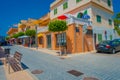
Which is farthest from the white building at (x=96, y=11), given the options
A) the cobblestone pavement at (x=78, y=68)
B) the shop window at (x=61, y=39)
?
the cobblestone pavement at (x=78, y=68)

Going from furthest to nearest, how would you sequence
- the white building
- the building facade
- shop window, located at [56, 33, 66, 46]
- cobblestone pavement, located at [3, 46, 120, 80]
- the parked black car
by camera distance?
the white building
shop window, located at [56, 33, 66, 46]
the building facade
the parked black car
cobblestone pavement, located at [3, 46, 120, 80]

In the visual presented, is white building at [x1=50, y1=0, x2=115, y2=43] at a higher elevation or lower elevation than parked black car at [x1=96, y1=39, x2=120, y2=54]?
higher

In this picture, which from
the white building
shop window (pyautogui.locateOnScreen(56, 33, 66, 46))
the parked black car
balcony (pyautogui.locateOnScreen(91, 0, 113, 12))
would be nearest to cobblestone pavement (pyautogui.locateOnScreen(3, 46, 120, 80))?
the parked black car

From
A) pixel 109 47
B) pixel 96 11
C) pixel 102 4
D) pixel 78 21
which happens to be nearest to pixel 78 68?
pixel 109 47

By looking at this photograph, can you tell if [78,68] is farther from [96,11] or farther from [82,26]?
[96,11]

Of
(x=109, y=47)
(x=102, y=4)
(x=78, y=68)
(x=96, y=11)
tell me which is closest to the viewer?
(x=78, y=68)

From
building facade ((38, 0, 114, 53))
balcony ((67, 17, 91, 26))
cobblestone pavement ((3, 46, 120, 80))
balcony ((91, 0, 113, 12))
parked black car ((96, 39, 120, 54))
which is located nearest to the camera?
cobblestone pavement ((3, 46, 120, 80))

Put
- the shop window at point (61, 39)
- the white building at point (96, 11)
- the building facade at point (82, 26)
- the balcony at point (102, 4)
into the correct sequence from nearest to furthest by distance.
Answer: the building facade at point (82, 26) < the shop window at point (61, 39) < the white building at point (96, 11) < the balcony at point (102, 4)

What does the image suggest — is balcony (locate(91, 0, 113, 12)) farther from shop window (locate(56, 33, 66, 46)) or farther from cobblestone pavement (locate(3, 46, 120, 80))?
cobblestone pavement (locate(3, 46, 120, 80))

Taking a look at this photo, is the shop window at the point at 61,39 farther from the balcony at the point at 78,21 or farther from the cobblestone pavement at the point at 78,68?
the cobblestone pavement at the point at 78,68

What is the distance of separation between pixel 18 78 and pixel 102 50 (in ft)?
37.0

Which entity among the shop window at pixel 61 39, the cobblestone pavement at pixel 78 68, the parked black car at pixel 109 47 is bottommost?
the cobblestone pavement at pixel 78 68

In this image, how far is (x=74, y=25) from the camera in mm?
16156

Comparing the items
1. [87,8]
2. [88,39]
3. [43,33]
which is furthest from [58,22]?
[43,33]
